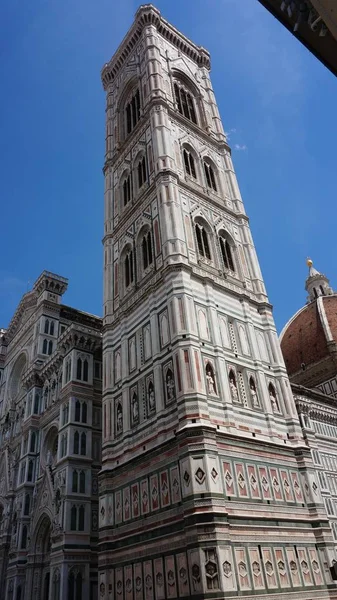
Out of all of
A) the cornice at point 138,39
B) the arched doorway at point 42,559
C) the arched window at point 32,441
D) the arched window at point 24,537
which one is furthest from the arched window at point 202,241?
the cornice at point 138,39

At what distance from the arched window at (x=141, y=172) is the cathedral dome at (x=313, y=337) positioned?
3105 cm

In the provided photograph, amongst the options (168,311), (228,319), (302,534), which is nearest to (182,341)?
(168,311)

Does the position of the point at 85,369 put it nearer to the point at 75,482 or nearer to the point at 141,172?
the point at 75,482

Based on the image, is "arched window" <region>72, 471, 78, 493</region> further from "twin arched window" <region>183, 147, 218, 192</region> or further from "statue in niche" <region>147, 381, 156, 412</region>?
"twin arched window" <region>183, 147, 218, 192</region>

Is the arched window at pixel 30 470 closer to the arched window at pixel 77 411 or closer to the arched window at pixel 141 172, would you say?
the arched window at pixel 77 411

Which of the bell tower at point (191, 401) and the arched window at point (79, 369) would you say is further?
the arched window at point (79, 369)

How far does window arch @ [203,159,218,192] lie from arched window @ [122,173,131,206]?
15.6 feet

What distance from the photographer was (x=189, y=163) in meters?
28.6

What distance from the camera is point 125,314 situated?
24.4m

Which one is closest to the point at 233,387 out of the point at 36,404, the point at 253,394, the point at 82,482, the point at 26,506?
the point at 253,394

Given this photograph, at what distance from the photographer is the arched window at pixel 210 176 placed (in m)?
29.0

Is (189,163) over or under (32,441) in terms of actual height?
over

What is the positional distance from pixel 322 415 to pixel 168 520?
18360mm

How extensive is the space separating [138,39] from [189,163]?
46.9ft
